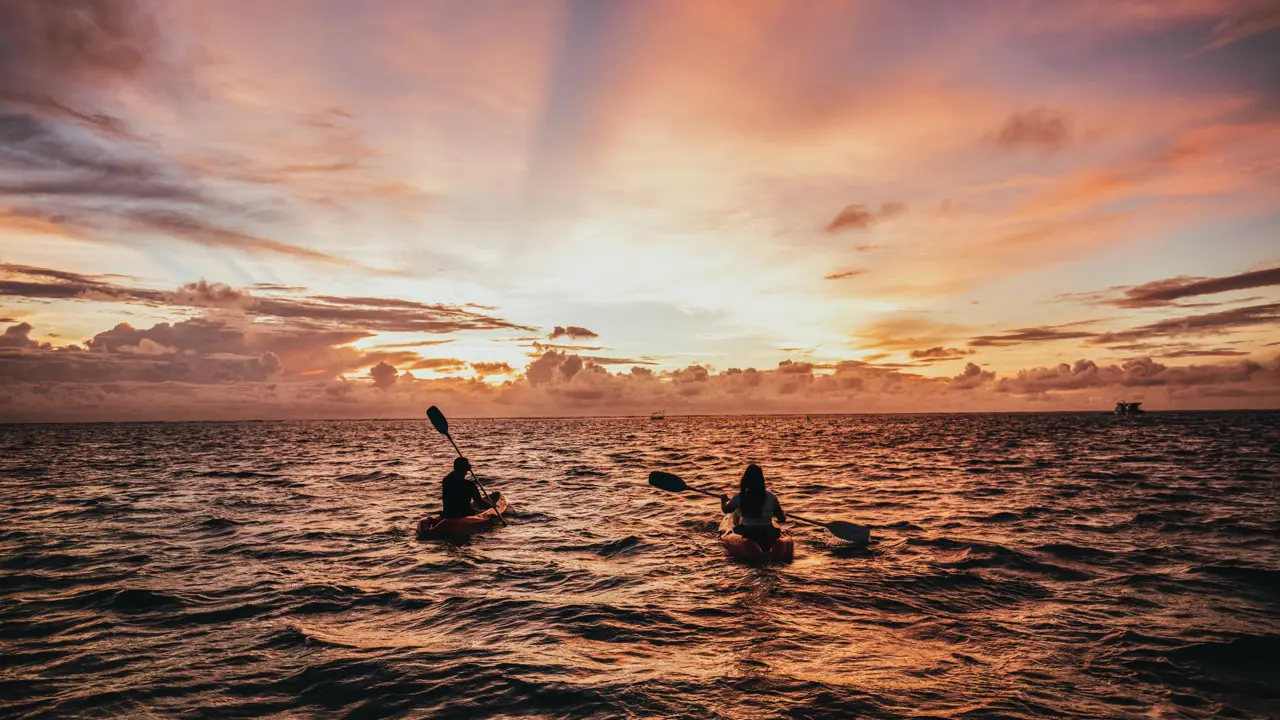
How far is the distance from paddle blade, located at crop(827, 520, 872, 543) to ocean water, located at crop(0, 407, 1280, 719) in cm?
44

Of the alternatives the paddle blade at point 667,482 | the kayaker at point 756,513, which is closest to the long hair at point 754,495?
the kayaker at point 756,513

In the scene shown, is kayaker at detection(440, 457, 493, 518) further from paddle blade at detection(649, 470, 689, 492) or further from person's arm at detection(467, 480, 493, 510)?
paddle blade at detection(649, 470, 689, 492)

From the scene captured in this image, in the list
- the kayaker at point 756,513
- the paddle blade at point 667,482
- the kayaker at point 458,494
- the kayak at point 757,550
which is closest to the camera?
the kayak at point 757,550

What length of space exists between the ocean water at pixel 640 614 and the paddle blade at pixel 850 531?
1.44ft

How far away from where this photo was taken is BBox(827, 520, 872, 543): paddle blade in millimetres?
14328

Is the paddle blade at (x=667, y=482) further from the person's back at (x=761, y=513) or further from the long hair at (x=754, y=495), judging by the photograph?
the long hair at (x=754, y=495)

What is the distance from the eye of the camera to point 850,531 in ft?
47.7

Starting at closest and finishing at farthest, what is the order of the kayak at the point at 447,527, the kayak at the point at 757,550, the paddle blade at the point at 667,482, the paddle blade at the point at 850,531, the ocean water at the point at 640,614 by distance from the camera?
1. the ocean water at the point at 640,614
2. the kayak at the point at 757,550
3. the paddle blade at the point at 850,531
4. the kayak at the point at 447,527
5. the paddle blade at the point at 667,482

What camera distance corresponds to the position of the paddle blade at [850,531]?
1433cm

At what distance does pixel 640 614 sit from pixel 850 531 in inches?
256

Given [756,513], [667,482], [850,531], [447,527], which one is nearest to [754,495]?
[756,513]

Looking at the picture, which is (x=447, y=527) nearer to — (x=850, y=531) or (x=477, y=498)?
(x=477, y=498)

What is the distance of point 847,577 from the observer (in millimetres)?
12344

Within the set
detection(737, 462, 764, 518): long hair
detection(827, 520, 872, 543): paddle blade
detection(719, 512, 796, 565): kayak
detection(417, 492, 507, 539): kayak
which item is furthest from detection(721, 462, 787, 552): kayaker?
detection(417, 492, 507, 539): kayak
